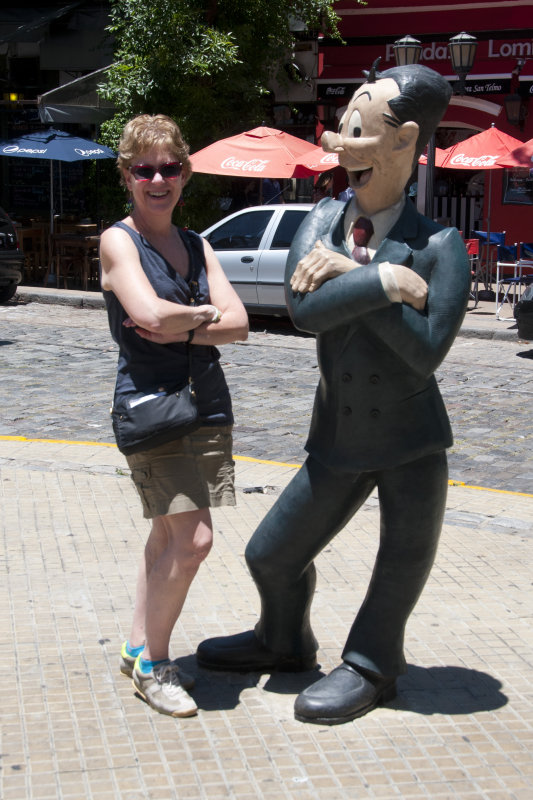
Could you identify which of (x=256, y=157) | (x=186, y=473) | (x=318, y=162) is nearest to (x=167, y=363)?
(x=186, y=473)

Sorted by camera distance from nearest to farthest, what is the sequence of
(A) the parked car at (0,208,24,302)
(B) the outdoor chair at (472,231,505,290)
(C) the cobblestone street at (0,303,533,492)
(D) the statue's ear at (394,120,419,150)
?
(D) the statue's ear at (394,120,419,150) → (C) the cobblestone street at (0,303,533,492) → (A) the parked car at (0,208,24,302) → (B) the outdoor chair at (472,231,505,290)

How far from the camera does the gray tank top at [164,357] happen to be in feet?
11.7

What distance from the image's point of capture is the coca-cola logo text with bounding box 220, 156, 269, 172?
47.8 feet

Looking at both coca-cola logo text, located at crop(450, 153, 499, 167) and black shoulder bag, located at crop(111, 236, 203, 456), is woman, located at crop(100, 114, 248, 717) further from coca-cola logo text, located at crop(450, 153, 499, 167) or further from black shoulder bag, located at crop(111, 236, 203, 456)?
coca-cola logo text, located at crop(450, 153, 499, 167)

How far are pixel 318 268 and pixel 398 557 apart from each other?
1004 mm

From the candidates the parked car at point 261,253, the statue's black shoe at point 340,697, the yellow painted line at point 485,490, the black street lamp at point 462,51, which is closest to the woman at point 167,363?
the statue's black shoe at point 340,697

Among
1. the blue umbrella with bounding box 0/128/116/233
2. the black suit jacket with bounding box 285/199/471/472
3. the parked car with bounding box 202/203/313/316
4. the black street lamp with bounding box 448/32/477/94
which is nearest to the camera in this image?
the black suit jacket with bounding box 285/199/471/472

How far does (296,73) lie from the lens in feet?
64.8

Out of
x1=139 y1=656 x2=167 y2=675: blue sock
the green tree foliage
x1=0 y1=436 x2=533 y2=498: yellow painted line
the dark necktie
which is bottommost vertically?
x1=0 y1=436 x2=533 y2=498: yellow painted line

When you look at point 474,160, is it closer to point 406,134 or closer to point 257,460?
point 257,460

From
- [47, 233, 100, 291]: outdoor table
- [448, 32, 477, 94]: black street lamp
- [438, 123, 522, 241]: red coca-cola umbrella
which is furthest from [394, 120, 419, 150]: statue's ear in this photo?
[47, 233, 100, 291]: outdoor table

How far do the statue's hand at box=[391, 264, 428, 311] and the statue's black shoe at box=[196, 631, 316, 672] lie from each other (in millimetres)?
1421

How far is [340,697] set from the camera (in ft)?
11.8

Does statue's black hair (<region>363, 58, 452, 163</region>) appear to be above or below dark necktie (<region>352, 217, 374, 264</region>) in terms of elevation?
above
